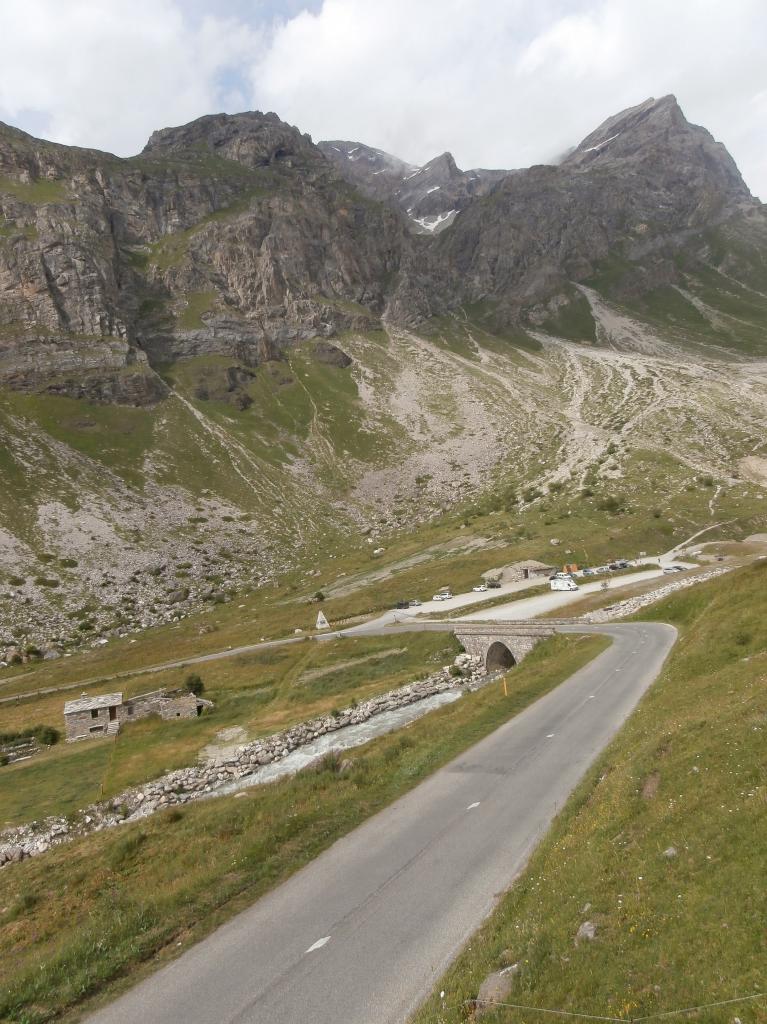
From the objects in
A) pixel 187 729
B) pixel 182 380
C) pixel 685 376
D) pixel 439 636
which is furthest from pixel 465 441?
pixel 187 729

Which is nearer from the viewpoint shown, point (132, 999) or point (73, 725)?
point (132, 999)

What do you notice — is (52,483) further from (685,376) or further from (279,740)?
(685,376)

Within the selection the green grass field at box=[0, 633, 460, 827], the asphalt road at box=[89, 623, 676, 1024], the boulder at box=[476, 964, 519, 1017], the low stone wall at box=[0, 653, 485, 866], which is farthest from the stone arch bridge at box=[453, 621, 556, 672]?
the boulder at box=[476, 964, 519, 1017]

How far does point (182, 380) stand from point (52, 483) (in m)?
71.9

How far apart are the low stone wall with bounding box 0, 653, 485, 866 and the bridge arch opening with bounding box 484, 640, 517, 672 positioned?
7.12 feet

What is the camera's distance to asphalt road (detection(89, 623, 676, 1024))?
11.0m

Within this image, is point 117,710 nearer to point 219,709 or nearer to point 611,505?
point 219,709

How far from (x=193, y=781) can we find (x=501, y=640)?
27.8 metres

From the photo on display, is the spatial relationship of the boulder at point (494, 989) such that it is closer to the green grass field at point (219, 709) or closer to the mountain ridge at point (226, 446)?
the green grass field at point (219, 709)

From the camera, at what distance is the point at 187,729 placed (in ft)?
152

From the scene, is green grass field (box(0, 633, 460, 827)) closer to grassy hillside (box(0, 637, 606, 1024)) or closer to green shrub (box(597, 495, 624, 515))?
grassy hillside (box(0, 637, 606, 1024))

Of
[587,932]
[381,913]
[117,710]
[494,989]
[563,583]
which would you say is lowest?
[563,583]

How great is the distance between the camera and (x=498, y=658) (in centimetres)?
5128

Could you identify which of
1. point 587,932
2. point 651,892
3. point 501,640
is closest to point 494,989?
point 587,932
